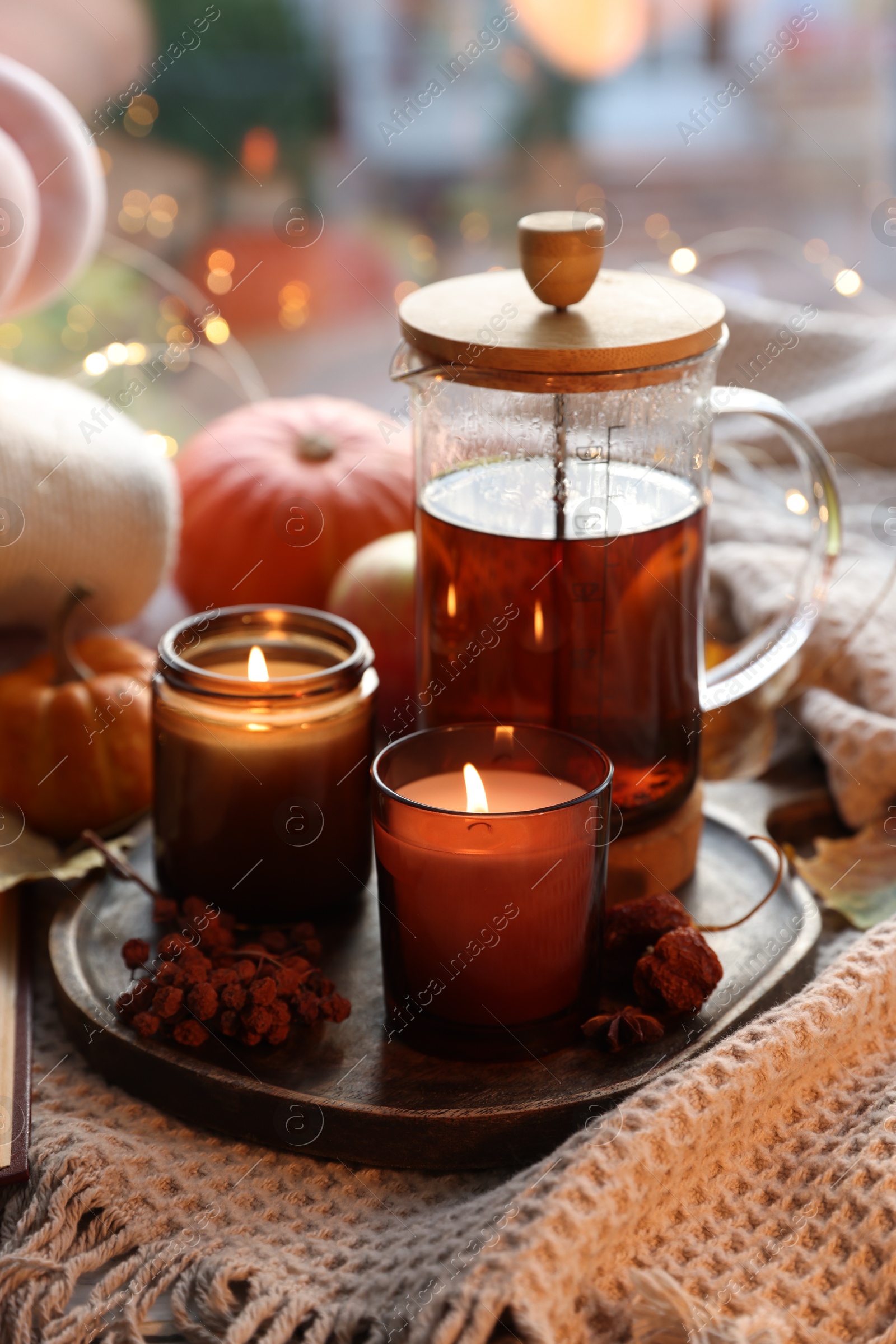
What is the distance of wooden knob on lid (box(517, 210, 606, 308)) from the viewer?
0.64 m

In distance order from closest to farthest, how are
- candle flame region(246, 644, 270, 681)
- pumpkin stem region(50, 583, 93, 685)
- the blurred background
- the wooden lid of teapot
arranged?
1. the wooden lid of teapot
2. candle flame region(246, 644, 270, 681)
3. pumpkin stem region(50, 583, 93, 685)
4. the blurred background

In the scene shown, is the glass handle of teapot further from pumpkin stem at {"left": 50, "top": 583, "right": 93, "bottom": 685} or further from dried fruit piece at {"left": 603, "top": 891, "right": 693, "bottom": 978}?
pumpkin stem at {"left": 50, "top": 583, "right": 93, "bottom": 685}

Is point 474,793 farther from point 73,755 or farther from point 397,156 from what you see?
point 397,156

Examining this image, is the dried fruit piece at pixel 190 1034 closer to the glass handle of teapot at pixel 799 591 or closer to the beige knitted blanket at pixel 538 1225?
the beige knitted blanket at pixel 538 1225

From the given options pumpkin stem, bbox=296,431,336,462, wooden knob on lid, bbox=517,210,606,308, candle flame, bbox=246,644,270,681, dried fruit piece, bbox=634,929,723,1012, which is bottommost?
dried fruit piece, bbox=634,929,723,1012

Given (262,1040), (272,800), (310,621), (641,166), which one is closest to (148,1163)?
(262,1040)

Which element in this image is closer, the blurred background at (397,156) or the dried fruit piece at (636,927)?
the dried fruit piece at (636,927)

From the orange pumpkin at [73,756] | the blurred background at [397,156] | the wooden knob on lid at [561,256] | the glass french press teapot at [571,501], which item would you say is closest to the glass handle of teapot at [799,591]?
the glass french press teapot at [571,501]

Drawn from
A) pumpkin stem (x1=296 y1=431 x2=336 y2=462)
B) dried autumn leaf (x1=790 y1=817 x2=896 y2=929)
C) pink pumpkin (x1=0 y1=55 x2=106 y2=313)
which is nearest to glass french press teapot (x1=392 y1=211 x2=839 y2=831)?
dried autumn leaf (x1=790 y1=817 x2=896 y2=929)

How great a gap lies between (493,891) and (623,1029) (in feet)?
0.32

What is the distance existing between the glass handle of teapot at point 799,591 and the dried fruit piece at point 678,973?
0.51ft

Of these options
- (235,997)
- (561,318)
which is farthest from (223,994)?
(561,318)

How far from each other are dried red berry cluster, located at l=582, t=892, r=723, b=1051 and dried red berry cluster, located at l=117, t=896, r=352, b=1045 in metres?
0.13

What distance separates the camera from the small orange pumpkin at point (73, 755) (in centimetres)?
83
